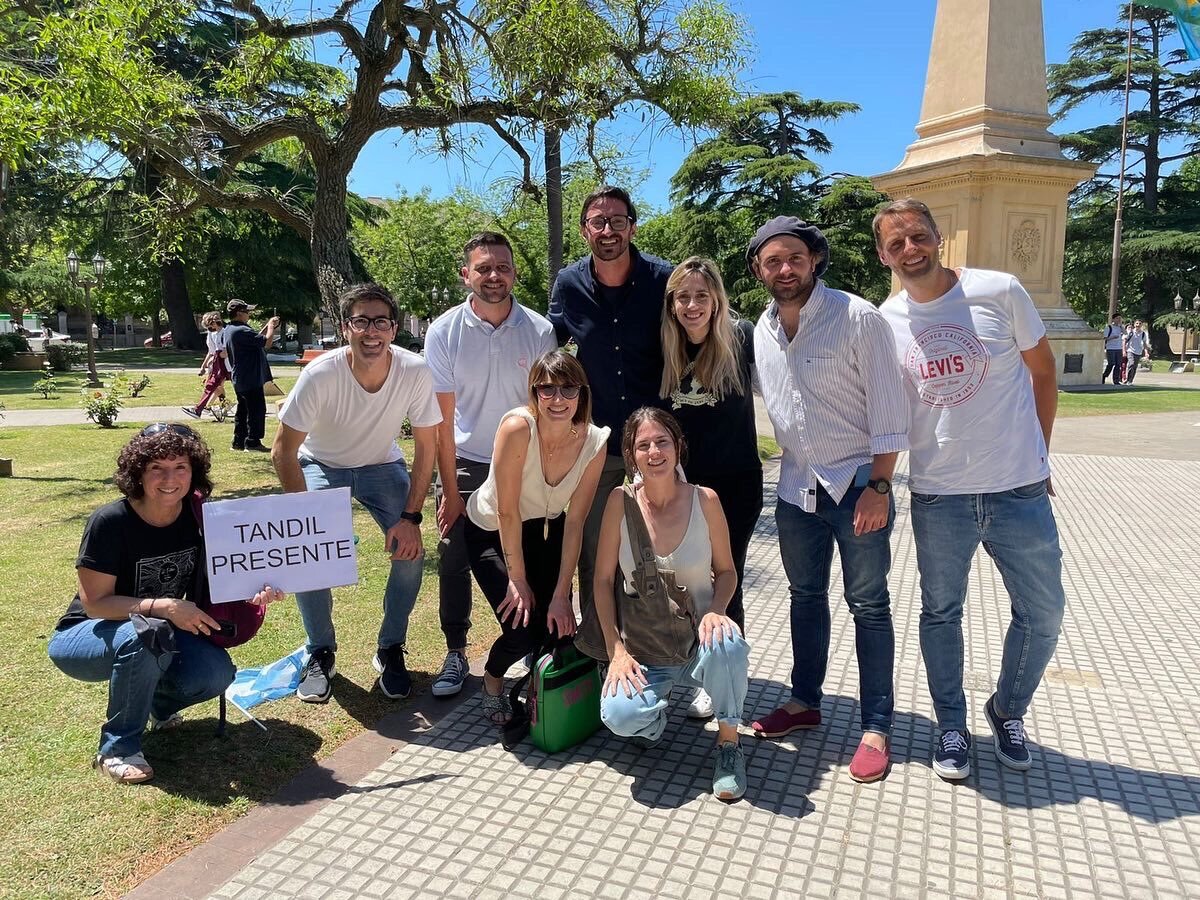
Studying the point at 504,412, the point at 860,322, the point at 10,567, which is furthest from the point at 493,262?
the point at 10,567

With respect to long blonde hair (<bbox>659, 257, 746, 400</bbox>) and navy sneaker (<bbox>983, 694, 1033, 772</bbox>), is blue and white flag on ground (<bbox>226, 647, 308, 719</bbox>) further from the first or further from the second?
navy sneaker (<bbox>983, 694, 1033, 772</bbox>)

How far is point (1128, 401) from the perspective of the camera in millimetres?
18500

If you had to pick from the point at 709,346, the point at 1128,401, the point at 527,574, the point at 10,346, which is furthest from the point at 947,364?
the point at 10,346

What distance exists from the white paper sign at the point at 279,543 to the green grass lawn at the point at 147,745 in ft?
2.09

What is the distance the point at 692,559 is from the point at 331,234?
24.6 feet

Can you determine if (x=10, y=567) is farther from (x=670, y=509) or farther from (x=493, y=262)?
(x=670, y=509)

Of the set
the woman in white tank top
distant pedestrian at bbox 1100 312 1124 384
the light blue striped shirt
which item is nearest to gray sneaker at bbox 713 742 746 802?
the woman in white tank top

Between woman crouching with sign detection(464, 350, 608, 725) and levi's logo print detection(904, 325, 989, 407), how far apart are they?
1277 millimetres

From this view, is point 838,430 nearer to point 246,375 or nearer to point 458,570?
point 458,570

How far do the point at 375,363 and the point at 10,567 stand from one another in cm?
394

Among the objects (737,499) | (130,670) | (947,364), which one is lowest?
(130,670)

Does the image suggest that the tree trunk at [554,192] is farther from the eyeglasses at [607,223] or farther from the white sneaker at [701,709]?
the white sneaker at [701,709]

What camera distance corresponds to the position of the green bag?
11.1 ft

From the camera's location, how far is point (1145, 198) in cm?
3978
